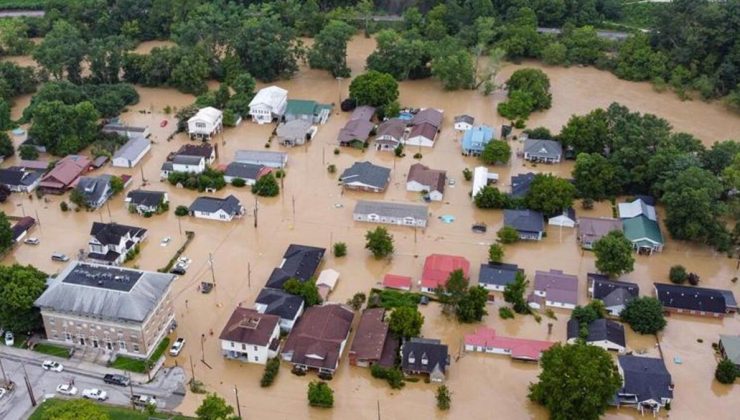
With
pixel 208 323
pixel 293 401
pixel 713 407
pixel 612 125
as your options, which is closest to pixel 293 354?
pixel 293 401

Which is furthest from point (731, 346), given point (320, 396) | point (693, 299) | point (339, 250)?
point (339, 250)

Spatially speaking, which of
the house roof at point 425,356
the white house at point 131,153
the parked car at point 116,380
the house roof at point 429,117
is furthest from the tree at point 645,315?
the white house at point 131,153

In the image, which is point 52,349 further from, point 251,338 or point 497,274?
point 497,274

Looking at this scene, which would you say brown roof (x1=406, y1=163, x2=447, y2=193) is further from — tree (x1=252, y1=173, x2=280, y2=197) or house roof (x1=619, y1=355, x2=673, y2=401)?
house roof (x1=619, y1=355, x2=673, y2=401)

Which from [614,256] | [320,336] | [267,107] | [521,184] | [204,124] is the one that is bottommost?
[320,336]

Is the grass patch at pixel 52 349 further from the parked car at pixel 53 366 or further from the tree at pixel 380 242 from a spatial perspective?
the tree at pixel 380 242

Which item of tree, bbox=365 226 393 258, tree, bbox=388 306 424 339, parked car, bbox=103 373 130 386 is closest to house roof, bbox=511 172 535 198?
tree, bbox=365 226 393 258
